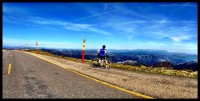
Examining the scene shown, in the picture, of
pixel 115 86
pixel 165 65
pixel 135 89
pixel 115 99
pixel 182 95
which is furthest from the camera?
pixel 165 65

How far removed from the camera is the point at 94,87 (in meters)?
9.43

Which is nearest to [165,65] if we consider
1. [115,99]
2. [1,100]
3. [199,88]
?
[199,88]

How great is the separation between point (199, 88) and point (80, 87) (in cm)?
448

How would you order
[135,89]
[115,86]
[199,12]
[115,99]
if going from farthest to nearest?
[115,86]
[135,89]
[115,99]
[199,12]

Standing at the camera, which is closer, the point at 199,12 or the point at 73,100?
the point at 199,12

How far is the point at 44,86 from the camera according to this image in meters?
9.82

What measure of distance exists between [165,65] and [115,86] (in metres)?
11.3

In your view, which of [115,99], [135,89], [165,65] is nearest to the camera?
[115,99]

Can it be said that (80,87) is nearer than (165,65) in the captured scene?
Yes

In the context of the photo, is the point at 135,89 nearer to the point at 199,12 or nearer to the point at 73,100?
the point at 73,100

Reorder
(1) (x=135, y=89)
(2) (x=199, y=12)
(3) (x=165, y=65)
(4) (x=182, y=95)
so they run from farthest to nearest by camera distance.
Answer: (3) (x=165, y=65) → (1) (x=135, y=89) → (4) (x=182, y=95) → (2) (x=199, y=12)

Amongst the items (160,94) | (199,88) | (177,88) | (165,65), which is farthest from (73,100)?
(165,65)

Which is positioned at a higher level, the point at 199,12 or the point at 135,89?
the point at 199,12

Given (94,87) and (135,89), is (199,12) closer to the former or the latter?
(135,89)
